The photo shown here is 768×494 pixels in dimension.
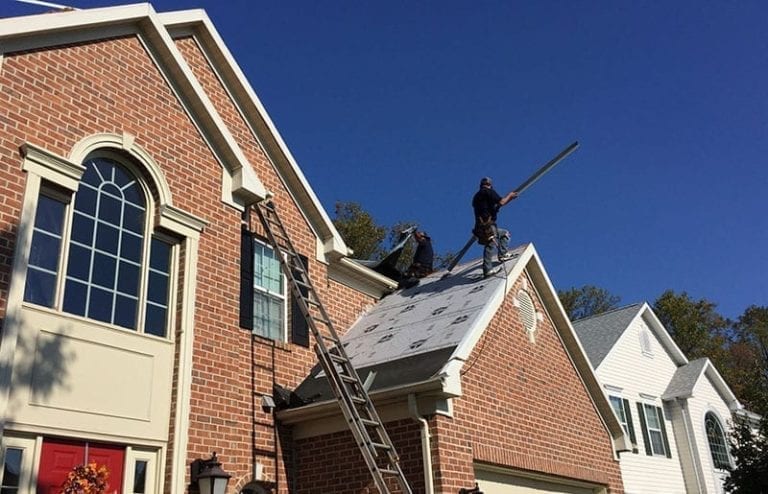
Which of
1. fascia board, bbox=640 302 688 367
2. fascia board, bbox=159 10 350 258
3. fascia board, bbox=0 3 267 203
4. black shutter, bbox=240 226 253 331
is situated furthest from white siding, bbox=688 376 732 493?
fascia board, bbox=0 3 267 203

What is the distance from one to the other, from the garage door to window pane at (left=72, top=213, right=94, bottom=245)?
594cm

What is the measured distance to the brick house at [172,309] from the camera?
795 centimetres

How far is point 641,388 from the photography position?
75.8 feet

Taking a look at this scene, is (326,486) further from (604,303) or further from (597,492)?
(604,303)

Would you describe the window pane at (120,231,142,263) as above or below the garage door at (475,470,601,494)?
above

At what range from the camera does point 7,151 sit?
8016mm

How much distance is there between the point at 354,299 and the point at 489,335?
3.36 m

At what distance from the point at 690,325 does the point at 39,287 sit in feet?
130

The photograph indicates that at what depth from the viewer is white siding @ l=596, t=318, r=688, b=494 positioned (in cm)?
2088

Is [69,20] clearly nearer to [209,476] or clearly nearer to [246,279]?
[246,279]

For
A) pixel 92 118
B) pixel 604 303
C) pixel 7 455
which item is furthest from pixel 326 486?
pixel 604 303

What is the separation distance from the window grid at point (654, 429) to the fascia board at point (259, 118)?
1393 centimetres

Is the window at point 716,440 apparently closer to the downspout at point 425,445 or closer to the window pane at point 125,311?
the downspout at point 425,445

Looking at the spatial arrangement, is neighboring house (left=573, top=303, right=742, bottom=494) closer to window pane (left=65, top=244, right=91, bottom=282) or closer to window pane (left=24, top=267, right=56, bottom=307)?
window pane (left=65, top=244, right=91, bottom=282)
